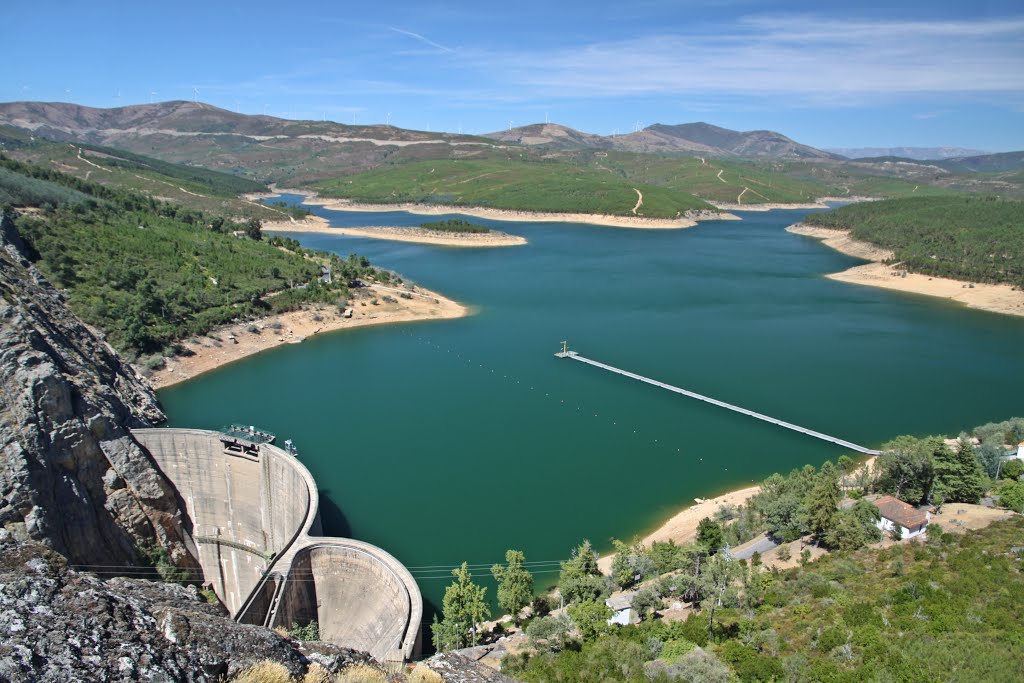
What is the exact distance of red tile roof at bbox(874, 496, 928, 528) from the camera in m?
20.5

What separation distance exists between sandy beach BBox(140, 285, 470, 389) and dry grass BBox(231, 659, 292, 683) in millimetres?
39403

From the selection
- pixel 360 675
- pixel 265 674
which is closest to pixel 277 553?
pixel 360 675

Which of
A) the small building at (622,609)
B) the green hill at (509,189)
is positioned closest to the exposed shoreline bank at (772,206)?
the green hill at (509,189)

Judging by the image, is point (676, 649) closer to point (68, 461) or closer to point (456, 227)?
point (68, 461)

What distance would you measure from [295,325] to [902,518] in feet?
151

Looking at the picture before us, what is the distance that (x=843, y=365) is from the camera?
47031 millimetres

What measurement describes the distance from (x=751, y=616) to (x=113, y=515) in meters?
22.4

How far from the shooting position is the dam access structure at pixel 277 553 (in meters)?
18.0

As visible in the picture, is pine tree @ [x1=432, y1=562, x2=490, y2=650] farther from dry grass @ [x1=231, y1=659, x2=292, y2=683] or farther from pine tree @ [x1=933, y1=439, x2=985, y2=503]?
pine tree @ [x1=933, y1=439, x2=985, y2=503]

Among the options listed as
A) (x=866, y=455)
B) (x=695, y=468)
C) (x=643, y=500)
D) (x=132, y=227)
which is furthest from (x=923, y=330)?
(x=132, y=227)

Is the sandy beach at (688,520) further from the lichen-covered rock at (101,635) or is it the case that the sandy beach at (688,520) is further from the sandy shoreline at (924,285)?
the sandy shoreline at (924,285)

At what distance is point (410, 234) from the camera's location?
10844 cm

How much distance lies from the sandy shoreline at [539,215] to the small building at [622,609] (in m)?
112

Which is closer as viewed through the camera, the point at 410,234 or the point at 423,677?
the point at 423,677
